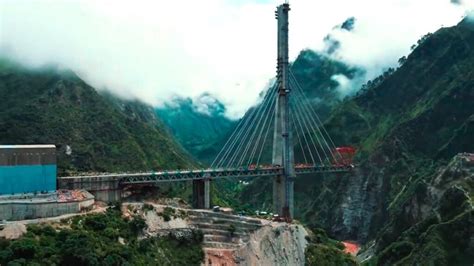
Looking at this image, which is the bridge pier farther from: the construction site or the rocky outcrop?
the construction site

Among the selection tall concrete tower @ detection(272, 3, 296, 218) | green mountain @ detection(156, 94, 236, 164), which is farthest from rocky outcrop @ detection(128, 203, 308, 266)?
green mountain @ detection(156, 94, 236, 164)

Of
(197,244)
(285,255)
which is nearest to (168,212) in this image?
(197,244)

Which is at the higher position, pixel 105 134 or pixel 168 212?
pixel 105 134

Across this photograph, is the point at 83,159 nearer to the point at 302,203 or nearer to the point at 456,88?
the point at 302,203

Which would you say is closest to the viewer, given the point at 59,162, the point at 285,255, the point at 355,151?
the point at 285,255

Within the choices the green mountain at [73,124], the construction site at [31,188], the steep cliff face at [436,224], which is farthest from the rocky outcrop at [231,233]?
the green mountain at [73,124]

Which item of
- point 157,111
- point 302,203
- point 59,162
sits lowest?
point 302,203

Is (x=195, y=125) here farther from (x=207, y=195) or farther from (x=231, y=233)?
(x=231, y=233)
